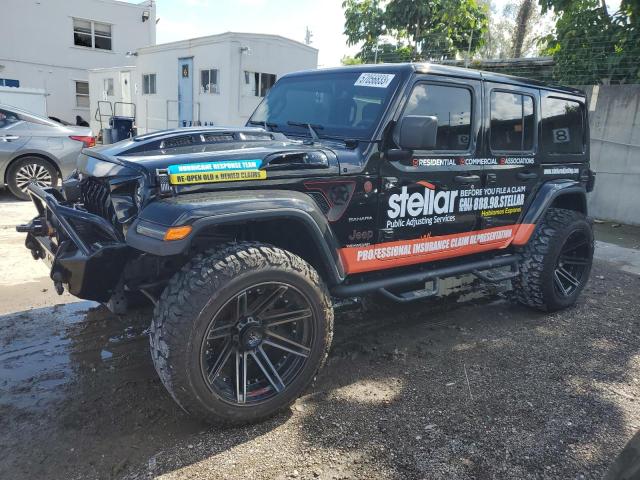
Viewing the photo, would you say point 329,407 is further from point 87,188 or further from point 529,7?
point 529,7

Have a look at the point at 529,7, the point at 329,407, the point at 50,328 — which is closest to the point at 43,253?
the point at 50,328

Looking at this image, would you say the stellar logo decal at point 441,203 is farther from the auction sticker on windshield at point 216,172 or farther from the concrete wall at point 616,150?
Result: the concrete wall at point 616,150

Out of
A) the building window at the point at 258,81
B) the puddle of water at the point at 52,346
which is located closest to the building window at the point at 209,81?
the building window at the point at 258,81

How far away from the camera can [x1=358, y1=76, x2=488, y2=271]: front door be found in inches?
137

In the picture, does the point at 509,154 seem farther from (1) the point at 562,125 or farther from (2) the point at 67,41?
(2) the point at 67,41

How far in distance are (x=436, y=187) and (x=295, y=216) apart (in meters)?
1.27

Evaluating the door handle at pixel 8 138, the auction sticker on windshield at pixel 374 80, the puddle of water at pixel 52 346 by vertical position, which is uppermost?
the auction sticker on windshield at pixel 374 80

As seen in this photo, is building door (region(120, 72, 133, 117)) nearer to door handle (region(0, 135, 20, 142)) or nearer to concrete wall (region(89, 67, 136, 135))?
concrete wall (region(89, 67, 136, 135))

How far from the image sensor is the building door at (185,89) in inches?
557

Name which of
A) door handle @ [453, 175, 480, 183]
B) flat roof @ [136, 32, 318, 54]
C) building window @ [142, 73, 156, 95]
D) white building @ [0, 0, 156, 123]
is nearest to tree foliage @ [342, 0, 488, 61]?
flat roof @ [136, 32, 318, 54]

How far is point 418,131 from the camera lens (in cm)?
322

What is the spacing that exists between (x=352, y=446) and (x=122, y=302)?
5.10 feet

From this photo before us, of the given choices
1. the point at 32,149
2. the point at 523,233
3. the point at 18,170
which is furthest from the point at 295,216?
the point at 18,170

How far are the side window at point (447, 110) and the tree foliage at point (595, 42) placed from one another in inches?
263
